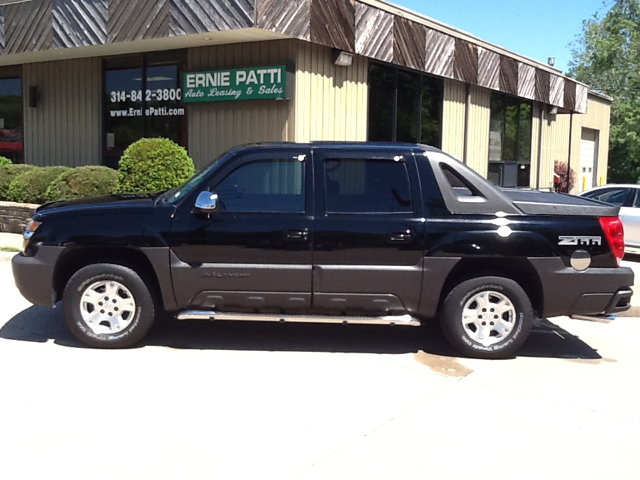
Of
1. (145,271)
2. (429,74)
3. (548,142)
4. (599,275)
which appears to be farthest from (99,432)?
(548,142)

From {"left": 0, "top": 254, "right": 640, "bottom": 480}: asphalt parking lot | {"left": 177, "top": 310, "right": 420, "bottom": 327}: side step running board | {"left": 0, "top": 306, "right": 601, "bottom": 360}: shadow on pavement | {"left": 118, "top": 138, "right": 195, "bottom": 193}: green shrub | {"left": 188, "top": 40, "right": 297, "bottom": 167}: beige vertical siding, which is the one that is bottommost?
{"left": 0, "top": 254, "right": 640, "bottom": 480}: asphalt parking lot

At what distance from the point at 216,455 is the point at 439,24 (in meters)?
13.2

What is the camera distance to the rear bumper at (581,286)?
5.79 meters

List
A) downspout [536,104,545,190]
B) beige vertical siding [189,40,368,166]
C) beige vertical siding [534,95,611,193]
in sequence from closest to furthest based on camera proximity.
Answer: beige vertical siding [189,40,368,166], downspout [536,104,545,190], beige vertical siding [534,95,611,193]

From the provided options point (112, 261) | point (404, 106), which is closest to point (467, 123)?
point (404, 106)

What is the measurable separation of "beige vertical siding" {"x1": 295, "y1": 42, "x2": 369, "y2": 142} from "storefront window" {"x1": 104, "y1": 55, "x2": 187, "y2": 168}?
2870 millimetres

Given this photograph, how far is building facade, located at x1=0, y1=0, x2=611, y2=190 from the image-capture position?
11656 mm

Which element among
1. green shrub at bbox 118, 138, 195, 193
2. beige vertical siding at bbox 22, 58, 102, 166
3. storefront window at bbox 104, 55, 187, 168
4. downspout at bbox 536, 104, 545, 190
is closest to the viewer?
green shrub at bbox 118, 138, 195, 193

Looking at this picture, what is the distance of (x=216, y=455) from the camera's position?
3918 millimetres

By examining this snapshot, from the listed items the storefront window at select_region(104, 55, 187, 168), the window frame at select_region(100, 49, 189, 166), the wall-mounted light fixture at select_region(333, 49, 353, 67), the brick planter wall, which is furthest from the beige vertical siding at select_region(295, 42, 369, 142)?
the brick planter wall

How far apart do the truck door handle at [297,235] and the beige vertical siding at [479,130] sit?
12.3 metres

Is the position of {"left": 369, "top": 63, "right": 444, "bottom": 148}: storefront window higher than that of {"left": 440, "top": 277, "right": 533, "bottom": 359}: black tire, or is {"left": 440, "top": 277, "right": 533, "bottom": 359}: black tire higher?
{"left": 369, "top": 63, "right": 444, "bottom": 148}: storefront window

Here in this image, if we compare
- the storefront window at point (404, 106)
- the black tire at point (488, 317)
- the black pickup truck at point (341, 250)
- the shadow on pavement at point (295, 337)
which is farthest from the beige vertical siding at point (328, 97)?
the black tire at point (488, 317)

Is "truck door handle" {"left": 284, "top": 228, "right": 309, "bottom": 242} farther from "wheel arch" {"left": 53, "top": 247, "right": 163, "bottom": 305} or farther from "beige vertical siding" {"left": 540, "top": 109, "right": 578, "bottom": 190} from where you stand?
"beige vertical siding" {"left": 540, "top": 109, "right": 578, "bottom": 190}
